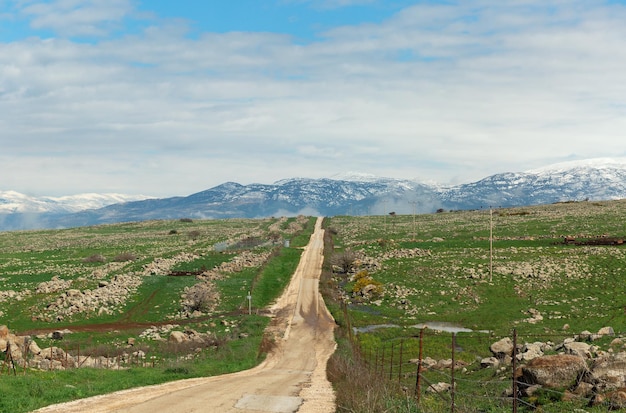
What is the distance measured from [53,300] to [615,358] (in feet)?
199

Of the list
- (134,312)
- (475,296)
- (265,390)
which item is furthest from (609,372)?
(134,312)

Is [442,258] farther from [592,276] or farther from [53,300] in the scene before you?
Result: [53,300]

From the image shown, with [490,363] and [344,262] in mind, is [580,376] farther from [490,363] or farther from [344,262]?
[344,262]

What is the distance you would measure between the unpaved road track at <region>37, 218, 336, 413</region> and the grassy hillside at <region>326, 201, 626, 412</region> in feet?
9.24

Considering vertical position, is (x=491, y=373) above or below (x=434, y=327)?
above

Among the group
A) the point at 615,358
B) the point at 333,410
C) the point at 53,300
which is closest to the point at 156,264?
the point at 53,300

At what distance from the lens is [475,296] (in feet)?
224

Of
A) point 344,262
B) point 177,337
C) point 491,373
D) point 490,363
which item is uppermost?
point 344,262

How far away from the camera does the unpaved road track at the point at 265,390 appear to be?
942 inches

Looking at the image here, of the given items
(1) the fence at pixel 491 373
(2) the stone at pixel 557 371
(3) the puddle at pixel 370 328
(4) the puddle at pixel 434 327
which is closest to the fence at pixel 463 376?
(1) the fence at pixel 491 373

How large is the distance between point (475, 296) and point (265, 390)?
44.7 m

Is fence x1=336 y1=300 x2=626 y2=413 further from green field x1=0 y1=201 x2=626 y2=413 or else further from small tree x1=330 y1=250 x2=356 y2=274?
small tree x1=330 y1=250 x2=356 y2=274

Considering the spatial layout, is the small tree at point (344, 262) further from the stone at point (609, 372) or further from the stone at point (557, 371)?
the stone at point (609, 372)

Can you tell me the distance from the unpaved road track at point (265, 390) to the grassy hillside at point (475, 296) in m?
2.82
